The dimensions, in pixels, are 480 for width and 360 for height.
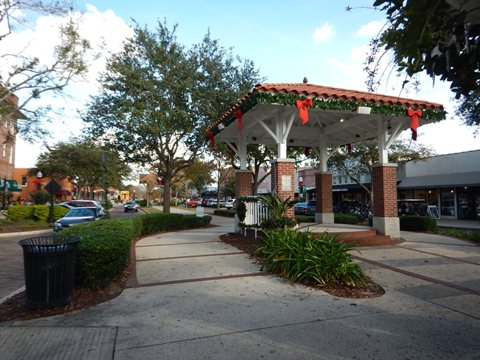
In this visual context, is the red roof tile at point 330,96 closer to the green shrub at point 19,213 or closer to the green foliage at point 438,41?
the green foliage at point 438,41

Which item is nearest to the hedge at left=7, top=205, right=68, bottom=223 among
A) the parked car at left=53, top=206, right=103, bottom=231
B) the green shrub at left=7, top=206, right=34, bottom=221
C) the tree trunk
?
the green shrub at left=7, top=206, right=34, bottom=221

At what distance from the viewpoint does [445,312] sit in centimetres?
468

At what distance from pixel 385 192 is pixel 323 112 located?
3363 mm

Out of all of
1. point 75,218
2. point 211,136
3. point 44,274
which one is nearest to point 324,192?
point 211,136

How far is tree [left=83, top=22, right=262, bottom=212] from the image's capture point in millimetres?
16422

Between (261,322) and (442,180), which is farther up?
(442,180)

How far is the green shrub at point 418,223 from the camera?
46.8 ft

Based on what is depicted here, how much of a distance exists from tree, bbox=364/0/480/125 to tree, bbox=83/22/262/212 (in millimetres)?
13465

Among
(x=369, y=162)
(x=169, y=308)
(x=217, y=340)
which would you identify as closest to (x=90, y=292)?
(x=169, y=308)

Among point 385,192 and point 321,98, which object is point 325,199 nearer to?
point 385,192

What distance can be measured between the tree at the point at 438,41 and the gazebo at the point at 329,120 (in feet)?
18.4

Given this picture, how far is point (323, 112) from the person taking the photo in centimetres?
1190

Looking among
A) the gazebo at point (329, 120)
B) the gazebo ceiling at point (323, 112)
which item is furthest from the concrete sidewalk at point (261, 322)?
the gazebo ceiling at point (323, 112)

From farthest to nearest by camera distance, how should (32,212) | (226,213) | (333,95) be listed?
(226,213) < (32,212) < (333,95)
